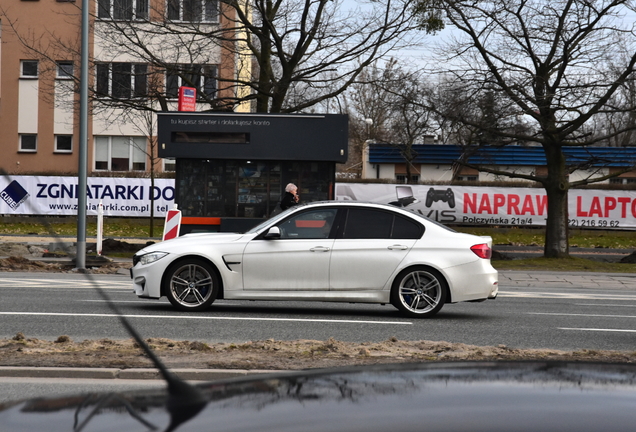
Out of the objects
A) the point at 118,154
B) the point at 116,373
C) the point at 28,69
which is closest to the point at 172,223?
the point at 116,373

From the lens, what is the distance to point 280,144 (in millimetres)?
19359

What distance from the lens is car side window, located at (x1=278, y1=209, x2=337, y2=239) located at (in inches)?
434

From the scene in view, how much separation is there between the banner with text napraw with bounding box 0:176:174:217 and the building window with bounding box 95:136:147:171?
8174 mm

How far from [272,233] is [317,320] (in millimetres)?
1234

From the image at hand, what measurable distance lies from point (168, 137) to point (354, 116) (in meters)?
44.2

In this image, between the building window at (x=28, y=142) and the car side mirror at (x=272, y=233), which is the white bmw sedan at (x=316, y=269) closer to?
the car side mirror at (x=272, y=233)

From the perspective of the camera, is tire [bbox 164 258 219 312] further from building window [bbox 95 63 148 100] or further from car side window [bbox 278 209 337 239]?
building window [bbox 95 63 148 100]

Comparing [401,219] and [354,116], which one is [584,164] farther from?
[354,116]

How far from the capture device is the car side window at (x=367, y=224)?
36.4ft

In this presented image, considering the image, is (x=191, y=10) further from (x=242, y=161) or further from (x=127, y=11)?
(x=242, y=161)

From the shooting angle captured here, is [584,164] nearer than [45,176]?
Yes

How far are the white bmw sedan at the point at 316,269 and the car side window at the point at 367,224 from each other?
78 millimetres

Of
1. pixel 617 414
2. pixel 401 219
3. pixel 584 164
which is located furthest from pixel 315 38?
pixel 617 414

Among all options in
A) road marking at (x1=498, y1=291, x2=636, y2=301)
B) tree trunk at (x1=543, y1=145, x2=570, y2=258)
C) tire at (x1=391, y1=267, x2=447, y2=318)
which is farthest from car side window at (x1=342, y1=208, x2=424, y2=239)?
tree trunk at (x1=543, y1=145, x2=570, y2=258)
